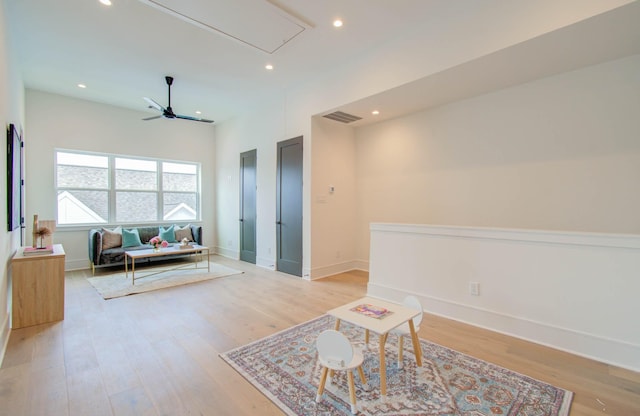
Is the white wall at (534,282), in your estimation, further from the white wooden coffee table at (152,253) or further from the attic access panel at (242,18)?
the white wooden coffee table at (152,253)

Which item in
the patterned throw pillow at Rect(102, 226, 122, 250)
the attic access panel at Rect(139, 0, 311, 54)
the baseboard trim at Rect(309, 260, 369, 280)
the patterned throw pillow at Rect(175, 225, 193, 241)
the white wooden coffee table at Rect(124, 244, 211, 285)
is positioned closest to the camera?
the attic access panel at Rect(139, 0, 311, 54)

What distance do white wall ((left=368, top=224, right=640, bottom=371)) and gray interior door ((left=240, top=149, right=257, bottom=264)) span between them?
347cm

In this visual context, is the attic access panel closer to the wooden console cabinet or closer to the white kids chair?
the wooden console cabinet

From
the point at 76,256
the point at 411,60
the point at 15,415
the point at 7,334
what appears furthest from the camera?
the point at 76,256

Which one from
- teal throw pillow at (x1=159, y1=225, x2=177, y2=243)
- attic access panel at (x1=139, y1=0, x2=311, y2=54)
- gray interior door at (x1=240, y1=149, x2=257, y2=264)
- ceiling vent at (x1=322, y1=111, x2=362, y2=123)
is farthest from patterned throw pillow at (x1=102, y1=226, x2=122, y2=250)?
ceiling vent at (x1=322, y1=111, x2=362, y2=123)

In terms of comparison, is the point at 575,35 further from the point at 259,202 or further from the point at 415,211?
the point at 259,202

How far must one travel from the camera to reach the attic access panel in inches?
116

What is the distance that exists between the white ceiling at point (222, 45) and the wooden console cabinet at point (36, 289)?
264 centimetres

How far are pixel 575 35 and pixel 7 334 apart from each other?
5.91 m

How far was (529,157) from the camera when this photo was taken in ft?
12.0

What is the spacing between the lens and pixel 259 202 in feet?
20.0

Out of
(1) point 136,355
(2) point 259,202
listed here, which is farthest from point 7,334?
(2) point 259,202

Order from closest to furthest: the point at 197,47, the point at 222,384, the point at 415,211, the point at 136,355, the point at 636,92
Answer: the point at 222,384 < the point at 136,355 < the point at 636,92 < the point at 197,47 < the point at 415,211

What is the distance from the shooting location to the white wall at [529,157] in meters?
3.08
